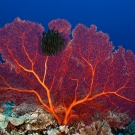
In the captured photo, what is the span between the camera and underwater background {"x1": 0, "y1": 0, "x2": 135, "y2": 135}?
110 meters

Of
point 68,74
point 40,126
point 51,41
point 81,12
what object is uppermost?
point 81,12

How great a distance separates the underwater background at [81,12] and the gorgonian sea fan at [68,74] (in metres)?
104

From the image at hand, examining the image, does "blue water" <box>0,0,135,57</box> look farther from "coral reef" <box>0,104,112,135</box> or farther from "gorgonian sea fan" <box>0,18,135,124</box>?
"coral reef" <box>0,104,112,135</box>

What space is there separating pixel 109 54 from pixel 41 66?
6.18ft

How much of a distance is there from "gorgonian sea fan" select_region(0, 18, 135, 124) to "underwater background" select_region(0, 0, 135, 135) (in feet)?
340

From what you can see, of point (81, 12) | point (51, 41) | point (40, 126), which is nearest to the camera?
point (51, 41)

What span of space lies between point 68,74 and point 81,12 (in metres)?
119

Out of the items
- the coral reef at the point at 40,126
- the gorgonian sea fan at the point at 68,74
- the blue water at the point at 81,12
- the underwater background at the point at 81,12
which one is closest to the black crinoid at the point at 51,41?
the gorgonian sea fan at the point at 68,74

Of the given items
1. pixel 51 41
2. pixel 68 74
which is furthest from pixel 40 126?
pixel 51 41

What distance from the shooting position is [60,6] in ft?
399

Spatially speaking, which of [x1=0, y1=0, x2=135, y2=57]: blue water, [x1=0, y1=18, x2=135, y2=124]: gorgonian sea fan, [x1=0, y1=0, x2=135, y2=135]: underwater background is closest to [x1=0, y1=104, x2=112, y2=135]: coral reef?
[x1=0, y1=18, x2=135, y2=124]: gorgonian sea fan

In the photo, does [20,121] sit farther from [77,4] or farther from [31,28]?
[77,4]

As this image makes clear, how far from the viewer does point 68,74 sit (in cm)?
472

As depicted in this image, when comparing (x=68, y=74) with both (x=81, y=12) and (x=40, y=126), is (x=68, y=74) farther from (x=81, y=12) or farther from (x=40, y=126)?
(x=81, y=12)
